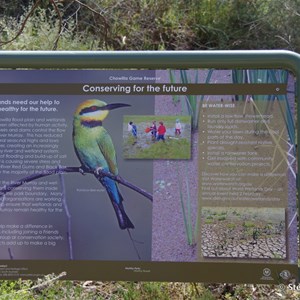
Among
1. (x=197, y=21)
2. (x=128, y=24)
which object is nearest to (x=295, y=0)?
(x=197, y=21)

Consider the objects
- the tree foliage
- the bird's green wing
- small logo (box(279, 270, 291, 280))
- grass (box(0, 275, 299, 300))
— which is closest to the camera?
small logo (box(279, 270, 291, 280))

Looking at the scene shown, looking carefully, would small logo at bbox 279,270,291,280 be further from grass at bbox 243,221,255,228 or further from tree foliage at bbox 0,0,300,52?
tree foliage at bbox 0,0,300,52

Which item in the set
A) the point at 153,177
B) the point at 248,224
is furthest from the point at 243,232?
the point at 153,177

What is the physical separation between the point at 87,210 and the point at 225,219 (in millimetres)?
752

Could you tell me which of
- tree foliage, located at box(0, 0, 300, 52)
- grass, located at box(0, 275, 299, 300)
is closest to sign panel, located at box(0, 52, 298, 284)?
grass, located at box(0, 275, 299, 300)

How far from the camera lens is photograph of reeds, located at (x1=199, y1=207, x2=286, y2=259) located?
130 inches

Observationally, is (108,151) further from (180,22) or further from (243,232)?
(180,22)

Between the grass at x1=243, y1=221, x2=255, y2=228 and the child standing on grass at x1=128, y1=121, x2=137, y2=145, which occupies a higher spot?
the child standing on grass at x1=128, y1=121, x2=137, y2=145

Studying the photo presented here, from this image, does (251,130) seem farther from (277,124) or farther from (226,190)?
(226,190)

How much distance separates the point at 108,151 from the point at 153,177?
0.96 ft

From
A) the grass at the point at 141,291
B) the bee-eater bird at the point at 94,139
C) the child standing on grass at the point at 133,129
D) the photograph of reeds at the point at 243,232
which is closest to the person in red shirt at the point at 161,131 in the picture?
the child standing on grass at the point at 133,129

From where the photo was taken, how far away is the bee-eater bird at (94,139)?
11.2ft

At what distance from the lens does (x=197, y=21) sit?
314 inches

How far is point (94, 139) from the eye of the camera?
343 centimetres
